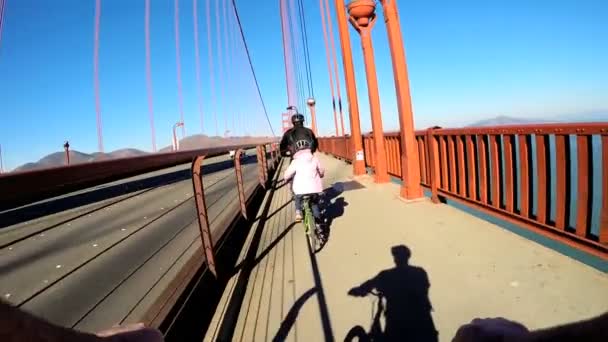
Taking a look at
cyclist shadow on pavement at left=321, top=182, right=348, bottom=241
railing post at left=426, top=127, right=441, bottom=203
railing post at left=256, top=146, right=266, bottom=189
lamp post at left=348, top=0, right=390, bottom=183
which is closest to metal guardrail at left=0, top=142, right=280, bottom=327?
cyclist shadow on pavement at left=321, top=182, right=348, bottom=241

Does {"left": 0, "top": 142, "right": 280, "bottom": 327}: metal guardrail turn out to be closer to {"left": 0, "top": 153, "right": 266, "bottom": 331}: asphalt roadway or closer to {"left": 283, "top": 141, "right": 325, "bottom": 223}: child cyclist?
{"left": 0, "top": 153, "right": 266, "bottom": 331}: asphalt roadway

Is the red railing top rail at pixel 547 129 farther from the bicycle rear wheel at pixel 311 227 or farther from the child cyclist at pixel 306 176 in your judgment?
the bicycle rear wheel at pixel 311 227

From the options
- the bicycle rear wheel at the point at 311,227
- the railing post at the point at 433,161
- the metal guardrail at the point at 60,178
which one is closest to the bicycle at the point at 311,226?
the bicycle rear wheel at the point at 311,227

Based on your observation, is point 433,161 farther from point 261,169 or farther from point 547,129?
point 261,169

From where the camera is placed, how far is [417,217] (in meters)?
5.98

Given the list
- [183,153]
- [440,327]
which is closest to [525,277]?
[440,327]

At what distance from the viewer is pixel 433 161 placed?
21.6 ft

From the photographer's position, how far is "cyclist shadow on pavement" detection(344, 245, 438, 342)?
271cm

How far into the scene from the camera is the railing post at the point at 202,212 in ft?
12.3

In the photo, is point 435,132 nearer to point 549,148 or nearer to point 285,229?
point 549,148

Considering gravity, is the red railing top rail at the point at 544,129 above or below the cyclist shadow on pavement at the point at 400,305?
above

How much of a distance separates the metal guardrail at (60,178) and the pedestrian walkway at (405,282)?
1.66 metres

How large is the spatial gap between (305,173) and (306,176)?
47 millimetres

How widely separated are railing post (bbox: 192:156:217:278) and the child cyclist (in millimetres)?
1756
